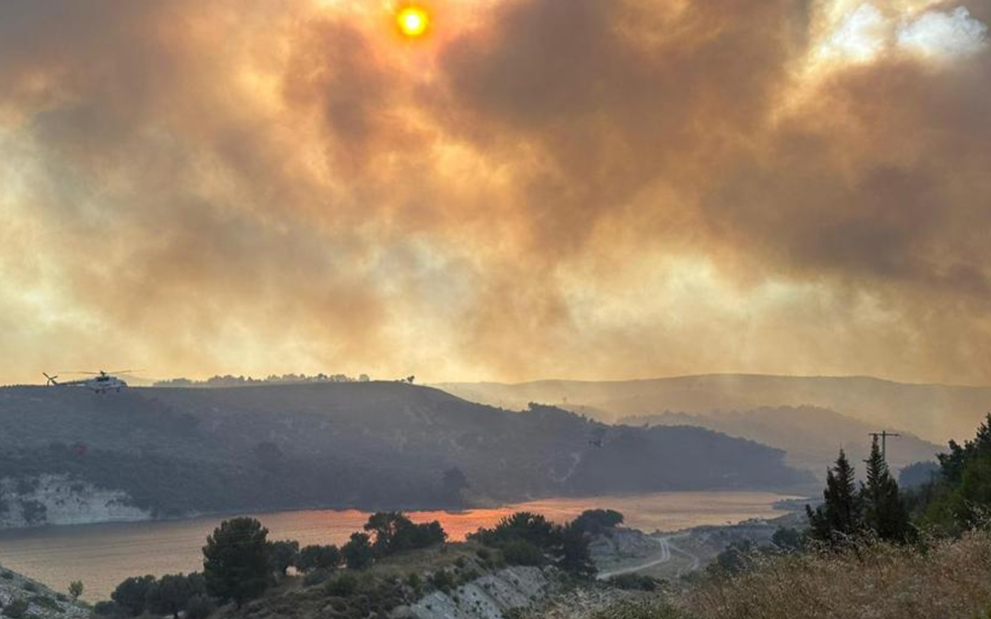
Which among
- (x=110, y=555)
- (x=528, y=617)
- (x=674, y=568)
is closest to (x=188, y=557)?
(x=110, y=555)

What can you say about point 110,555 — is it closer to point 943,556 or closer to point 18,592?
point 18,592

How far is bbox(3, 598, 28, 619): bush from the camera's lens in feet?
256

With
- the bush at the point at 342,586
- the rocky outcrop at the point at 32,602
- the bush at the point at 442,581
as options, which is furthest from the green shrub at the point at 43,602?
the bush at the point at 442,581

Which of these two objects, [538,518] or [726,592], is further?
[538,518]

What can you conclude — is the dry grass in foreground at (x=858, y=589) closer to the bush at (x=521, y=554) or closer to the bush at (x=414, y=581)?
the bush at (x=414, y=581)

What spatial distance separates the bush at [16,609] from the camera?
77938 mm

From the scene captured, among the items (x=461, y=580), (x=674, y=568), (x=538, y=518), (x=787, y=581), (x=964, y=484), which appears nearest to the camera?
(x=787, y=581)

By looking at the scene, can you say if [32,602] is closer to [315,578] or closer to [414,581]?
[315,578]

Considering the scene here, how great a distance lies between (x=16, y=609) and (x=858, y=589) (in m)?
91.4

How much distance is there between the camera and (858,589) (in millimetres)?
13320

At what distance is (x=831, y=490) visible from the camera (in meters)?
32.7

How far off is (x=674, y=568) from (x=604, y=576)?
25618 millimetres

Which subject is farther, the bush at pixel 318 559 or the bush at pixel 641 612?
the bush at pixel 318 559

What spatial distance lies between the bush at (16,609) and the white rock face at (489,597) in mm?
42140
